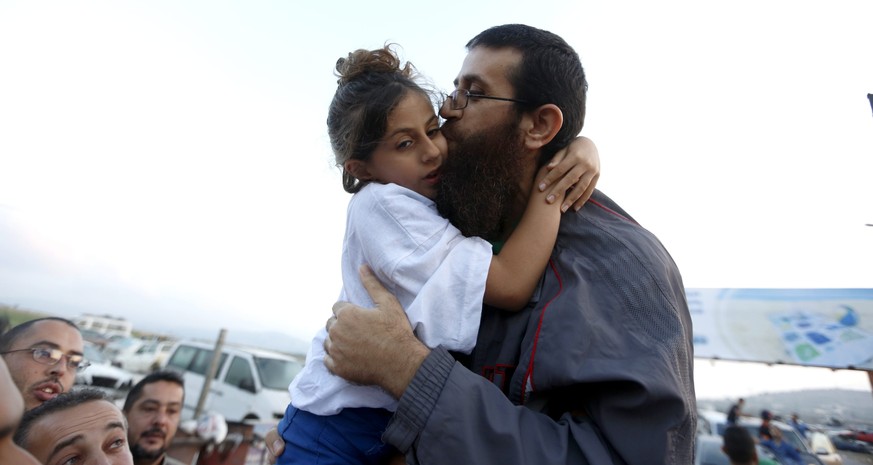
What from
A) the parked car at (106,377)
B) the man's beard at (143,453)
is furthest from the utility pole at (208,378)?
the man's beard at (143,453)

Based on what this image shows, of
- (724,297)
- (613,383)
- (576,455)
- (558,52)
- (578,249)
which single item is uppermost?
(558,52)

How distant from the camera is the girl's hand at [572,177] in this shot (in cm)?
177

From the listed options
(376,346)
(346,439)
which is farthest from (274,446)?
(376,346)

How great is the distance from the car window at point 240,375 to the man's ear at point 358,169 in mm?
9119

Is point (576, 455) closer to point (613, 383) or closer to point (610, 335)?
point (613, 383)

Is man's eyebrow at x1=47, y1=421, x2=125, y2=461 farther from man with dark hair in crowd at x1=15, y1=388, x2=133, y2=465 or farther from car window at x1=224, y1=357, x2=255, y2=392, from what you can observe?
car window at x1=224, y1=357, x2=255, y2=392

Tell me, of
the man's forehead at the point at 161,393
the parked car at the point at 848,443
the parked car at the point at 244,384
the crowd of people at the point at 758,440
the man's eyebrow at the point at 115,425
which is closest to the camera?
the man's eyebrow at the point at 115,425

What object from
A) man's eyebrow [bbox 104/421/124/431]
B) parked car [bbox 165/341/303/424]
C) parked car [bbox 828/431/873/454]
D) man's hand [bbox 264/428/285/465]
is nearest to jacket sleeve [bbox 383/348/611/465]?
man's hand [bbox 264/428/285/465]

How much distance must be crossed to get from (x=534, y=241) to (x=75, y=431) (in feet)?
6.43

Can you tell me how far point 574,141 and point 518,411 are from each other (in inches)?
45.4

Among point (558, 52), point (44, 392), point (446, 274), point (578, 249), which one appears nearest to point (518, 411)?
point (446, 274)

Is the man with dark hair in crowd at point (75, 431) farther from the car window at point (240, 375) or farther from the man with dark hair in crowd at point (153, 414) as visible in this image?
the car window at point (240, 375)

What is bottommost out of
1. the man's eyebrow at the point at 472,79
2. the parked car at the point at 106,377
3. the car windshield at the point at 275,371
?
the car windshield at the point at 275,371

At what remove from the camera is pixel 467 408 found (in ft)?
4.09
